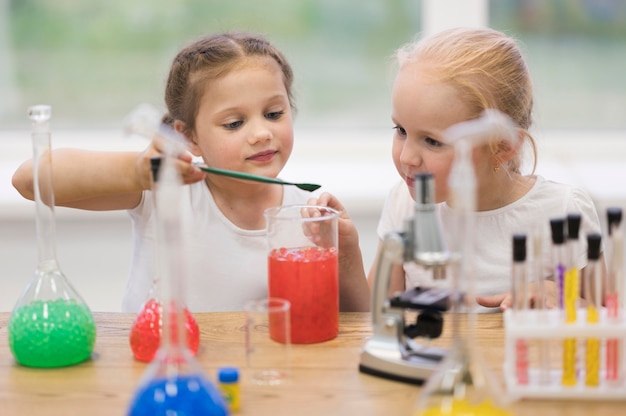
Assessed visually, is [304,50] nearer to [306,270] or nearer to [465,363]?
[306,270]

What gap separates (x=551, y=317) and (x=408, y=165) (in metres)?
0.53

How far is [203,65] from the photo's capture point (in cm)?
167

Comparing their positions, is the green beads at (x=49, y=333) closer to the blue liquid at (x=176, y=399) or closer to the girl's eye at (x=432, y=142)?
the blue liquid at (x=176, y=399)

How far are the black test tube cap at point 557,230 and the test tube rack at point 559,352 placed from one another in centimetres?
8

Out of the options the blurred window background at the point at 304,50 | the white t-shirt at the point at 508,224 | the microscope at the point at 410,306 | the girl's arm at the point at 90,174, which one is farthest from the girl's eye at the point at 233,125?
the blurred window background at the point at 304,50

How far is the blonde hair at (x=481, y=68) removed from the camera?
1.51 metres

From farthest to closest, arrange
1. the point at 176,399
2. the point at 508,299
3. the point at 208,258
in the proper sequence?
the point at 208,258 → the point at 508,299 → the point at 176,399

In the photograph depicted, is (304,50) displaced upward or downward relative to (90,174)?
upward

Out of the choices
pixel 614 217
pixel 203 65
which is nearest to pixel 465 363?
pixel 614 217

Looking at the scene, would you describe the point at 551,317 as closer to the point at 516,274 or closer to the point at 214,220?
the point at 516,274

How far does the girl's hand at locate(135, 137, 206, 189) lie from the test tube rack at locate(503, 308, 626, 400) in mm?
489

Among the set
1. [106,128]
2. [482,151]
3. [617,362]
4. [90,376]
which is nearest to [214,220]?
[482,151]

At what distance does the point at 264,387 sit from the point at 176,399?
7.6 inches

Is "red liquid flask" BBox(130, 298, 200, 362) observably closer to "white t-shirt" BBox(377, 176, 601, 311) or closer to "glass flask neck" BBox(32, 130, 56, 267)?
"glass flask neck" BBox(32, 130, 56, 267)
